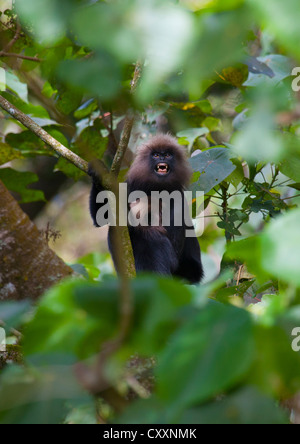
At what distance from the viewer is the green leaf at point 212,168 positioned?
251 centimetres

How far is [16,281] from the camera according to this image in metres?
2.95

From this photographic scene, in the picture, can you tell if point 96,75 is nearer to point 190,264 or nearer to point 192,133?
point 192,133

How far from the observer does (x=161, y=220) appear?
3654mm

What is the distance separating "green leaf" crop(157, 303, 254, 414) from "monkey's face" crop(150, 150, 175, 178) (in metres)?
3.32

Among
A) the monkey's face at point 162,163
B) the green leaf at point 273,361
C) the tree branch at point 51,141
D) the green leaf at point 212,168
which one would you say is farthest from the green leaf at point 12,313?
the monkey's face at point 162,163

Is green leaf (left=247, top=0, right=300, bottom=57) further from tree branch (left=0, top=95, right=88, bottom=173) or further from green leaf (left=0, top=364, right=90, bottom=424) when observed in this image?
tree branch (left=0, top=95, right=88, bottom=173)

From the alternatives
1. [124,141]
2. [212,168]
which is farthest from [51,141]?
[212,168]

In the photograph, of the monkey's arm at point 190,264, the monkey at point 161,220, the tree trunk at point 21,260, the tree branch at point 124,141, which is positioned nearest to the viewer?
the tree branch at point 124,141

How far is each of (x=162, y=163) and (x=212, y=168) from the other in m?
1.41

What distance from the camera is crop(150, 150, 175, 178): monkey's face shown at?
3910 millimetres

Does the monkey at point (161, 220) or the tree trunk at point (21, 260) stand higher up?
the monkey at point (161, 220)

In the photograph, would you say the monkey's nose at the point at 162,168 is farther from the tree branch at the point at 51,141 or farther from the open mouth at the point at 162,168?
the tree branch at the point at 51,141
